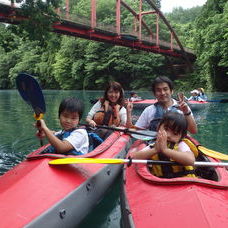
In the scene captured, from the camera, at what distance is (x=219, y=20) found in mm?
16641

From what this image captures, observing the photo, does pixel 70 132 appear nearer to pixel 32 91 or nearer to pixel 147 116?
pixel 32 91

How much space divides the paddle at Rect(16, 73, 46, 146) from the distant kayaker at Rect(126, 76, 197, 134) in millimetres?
1256

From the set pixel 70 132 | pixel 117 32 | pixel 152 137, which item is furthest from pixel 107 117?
pixel 117 32

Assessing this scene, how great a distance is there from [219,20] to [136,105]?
9.44 meters

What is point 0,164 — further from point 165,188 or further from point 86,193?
point 165,188

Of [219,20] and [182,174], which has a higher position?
[219,20]

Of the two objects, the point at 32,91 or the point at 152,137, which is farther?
the point at 152,137

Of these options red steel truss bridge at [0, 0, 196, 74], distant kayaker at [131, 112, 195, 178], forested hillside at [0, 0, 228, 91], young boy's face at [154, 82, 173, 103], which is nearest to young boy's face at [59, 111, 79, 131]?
distant kayaker at [131, 112, 195, 178]

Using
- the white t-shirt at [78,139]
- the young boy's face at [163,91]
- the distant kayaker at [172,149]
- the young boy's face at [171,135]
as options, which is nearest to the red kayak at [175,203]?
the distant kayaker at [172,149]

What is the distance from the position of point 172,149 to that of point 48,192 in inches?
36.5

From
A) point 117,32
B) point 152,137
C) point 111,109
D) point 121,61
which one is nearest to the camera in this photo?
point 152,137

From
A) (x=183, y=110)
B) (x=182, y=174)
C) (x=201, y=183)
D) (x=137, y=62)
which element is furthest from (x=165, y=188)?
(x=137, y=62)

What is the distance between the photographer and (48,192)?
5.97ft

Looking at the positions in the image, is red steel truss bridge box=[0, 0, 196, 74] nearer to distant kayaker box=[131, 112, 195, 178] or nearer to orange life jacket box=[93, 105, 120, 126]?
orange life jacket box=[93, 105, 120, 126]
